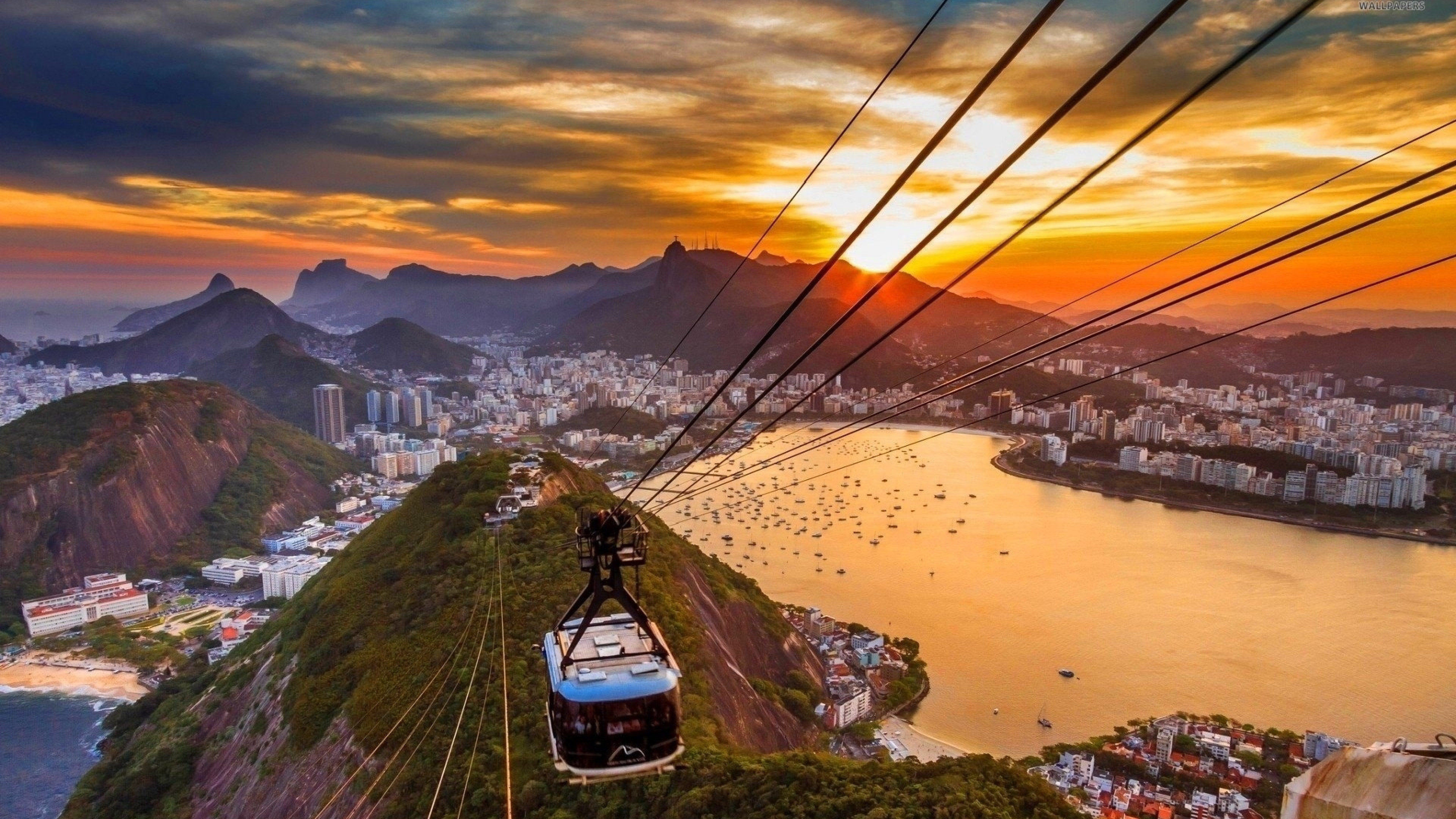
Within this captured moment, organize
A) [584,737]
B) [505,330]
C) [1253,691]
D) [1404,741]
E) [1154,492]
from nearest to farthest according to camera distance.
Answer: [1404,741] < [584,737] < [1253,691] < [1154,492] < [505,330]

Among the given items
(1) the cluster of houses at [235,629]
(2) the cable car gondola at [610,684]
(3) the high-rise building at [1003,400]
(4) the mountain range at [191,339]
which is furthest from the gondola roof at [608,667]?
(4) the mountain range at [191,339]

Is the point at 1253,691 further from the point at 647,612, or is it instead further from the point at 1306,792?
the point at 1306,792

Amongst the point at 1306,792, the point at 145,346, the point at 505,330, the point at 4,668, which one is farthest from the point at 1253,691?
the point at 505,330

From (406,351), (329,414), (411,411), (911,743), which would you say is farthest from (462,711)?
(406,351)

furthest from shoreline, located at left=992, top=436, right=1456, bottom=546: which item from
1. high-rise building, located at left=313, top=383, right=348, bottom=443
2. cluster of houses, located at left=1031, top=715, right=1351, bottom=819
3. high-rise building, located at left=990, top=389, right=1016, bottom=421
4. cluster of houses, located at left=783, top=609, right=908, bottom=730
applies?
high-rise building, located at left=313, top=383, right=348, bottom=443

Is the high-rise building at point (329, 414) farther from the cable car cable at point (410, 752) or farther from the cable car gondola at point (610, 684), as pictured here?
the cable car gondola at point (610, 684)

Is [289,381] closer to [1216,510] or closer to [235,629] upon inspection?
[235,629]

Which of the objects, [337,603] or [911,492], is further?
[911,492]

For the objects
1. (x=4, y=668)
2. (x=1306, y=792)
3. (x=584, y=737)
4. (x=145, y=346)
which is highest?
(x=145, y=346)
